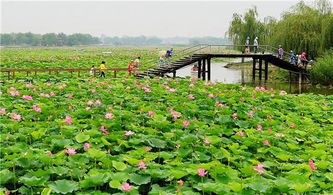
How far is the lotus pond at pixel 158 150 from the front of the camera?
3.36 metres

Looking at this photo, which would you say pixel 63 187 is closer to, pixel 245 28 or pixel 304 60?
pixel 304 60

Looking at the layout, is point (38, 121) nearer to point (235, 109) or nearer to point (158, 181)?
point (158, 181)

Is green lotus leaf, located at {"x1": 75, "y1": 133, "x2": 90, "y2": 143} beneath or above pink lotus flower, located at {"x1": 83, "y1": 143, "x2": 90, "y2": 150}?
above

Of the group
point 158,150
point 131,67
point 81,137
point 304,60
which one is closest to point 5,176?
point 81,137

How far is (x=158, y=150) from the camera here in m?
4.61

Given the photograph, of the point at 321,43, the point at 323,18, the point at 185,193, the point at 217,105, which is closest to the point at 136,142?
the point at 185,193

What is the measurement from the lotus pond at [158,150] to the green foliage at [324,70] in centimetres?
1112

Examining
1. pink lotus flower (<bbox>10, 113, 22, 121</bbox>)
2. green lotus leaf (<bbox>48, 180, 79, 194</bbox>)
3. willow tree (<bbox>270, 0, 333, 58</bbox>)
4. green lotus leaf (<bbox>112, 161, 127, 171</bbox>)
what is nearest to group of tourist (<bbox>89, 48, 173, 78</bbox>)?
willow tree (<bbox>270, 0, 333, 58</bbox>)

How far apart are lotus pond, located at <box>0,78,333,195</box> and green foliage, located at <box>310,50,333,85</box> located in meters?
11.1

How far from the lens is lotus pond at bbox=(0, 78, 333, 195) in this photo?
3.36 m

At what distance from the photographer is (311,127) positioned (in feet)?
20.4

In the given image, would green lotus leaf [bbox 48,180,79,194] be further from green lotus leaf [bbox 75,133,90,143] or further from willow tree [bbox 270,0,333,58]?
willow tree [bbox 270,0,333,58]

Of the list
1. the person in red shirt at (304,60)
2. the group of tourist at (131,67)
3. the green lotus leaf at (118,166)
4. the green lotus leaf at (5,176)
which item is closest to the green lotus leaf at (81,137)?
the green lotus leaf at (118,166)

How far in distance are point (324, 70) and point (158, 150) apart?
1521 cm
